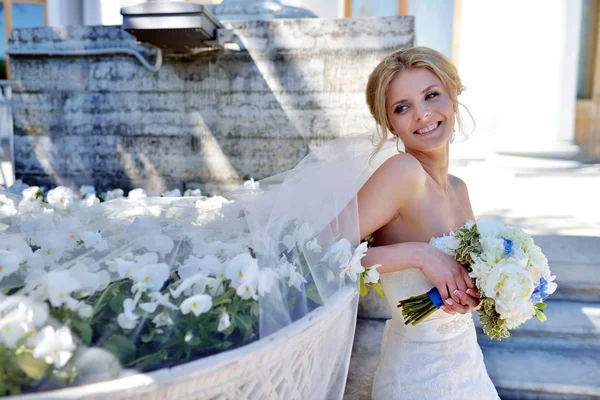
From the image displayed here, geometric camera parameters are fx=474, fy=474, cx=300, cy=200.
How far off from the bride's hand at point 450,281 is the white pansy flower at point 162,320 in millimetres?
910

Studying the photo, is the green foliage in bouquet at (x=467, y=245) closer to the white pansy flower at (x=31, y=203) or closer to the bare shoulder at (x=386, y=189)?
the bare shoulder at (x=386, y=189)

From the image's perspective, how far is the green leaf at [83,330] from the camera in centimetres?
95

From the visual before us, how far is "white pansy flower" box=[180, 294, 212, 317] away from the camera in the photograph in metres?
1.02

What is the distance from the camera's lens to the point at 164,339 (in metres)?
1.00

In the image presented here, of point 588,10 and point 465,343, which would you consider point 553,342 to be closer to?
point 465,343

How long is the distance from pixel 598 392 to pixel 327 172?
164cm

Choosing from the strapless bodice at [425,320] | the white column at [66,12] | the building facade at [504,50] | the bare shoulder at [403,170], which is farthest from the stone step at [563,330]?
the white column at [66,12]

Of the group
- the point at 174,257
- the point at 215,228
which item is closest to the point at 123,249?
the point at 174,257

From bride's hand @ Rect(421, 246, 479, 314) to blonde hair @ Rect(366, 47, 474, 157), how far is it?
0.52m

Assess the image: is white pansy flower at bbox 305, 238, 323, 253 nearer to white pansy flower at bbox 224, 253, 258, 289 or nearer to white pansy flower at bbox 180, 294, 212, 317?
white pansy flower at bbox 224, 253, 258, 289

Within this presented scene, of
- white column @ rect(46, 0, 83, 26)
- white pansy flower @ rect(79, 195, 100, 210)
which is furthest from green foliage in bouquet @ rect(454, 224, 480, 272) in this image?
white column @ rect(46, 0, 83, 26)

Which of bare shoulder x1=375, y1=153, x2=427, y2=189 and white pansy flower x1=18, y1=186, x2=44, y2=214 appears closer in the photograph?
bare shoulder x1=375, y1=153, x2=427, y2=189

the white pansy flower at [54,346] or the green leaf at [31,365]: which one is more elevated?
the white pansy flower at [54,346]

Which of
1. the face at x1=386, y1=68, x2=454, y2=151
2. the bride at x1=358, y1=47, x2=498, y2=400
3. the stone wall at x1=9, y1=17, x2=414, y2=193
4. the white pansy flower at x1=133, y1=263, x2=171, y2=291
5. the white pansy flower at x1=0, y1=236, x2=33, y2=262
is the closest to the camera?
the white pansy flower at x1=133, y1=263, x2=171, y2=291
